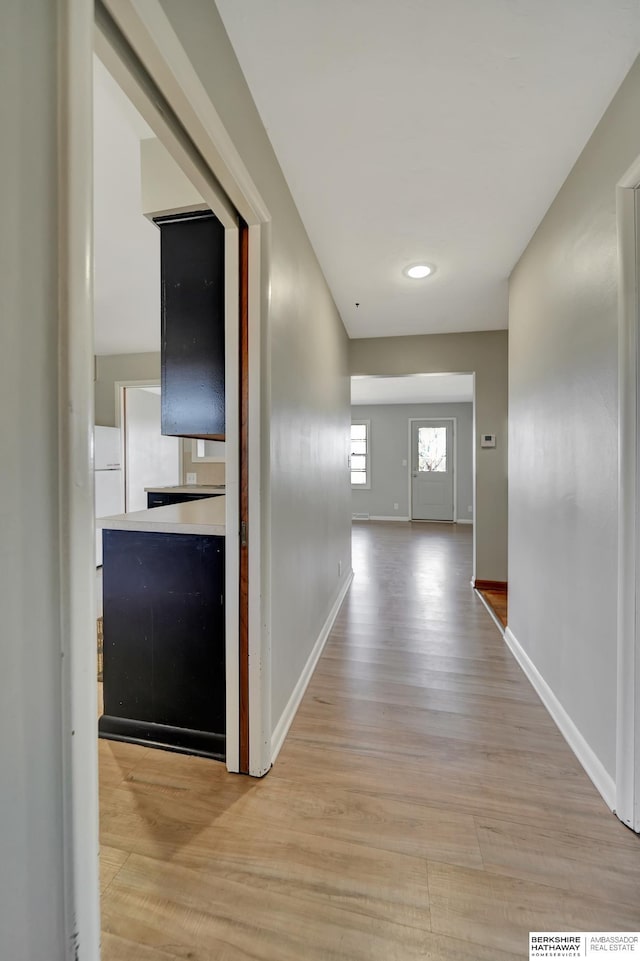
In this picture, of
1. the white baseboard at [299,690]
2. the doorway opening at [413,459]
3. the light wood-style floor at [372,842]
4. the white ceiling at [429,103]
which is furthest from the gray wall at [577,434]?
the doorway opening at [413,459]

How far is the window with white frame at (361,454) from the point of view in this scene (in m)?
8.23

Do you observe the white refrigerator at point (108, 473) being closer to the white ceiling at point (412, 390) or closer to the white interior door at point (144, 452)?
the white interior door at point (144, 452)

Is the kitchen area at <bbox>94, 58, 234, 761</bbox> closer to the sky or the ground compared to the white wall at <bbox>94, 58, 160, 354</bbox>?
closer to the ground

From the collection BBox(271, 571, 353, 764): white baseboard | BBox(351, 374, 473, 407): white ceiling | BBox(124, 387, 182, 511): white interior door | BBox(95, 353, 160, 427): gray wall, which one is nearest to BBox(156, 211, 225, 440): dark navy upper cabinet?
BBox(271, 571, 353, 764): white baseboard

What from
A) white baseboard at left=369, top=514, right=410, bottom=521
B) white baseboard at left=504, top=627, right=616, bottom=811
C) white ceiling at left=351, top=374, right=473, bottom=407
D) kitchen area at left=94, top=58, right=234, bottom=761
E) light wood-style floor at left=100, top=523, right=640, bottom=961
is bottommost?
light wood-style floor at left=100, top=523, right=640, bottom=961

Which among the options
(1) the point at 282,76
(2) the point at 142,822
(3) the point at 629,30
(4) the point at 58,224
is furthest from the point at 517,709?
(1) the point at 282,76

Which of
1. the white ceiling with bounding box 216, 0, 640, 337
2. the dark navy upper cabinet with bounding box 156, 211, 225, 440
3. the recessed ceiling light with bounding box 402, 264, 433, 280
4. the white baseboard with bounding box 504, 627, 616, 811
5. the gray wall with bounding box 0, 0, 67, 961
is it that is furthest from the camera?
the recessed ceiling light with bounding box 402, 264, 433, 280

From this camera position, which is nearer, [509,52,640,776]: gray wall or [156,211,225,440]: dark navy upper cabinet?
[509,52,640,776]: gray wall

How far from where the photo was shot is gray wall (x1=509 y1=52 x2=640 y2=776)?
138cm

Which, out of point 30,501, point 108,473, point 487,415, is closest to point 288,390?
point 30,501

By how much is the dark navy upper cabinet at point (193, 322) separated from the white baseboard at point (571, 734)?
75.1 inches

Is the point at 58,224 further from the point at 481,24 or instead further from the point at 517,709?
the point at 517,709

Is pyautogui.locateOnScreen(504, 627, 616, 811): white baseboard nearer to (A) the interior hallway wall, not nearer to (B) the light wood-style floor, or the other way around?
(B) the light wood-style floor

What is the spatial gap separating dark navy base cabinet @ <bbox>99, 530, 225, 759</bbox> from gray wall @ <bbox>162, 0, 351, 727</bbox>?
25 centimetres
